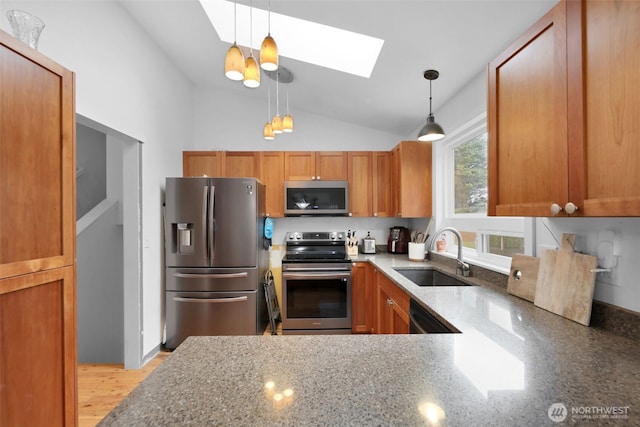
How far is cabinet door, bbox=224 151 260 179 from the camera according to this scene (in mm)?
3385

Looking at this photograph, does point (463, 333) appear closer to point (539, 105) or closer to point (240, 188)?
point (539, 105)

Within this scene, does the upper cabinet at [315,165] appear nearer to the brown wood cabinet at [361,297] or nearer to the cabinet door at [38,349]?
the brown wood cabinet at [361,297]

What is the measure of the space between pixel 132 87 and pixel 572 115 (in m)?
3.04

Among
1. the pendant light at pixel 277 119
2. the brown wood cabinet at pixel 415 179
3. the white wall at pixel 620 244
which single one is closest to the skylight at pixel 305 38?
the pendant light at pixel 277 119

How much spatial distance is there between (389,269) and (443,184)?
115cm

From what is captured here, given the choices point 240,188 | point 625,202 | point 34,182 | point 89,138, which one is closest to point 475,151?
point 625,202

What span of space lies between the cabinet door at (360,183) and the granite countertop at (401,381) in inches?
95.5

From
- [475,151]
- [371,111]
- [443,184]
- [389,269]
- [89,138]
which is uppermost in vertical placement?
[371,111]

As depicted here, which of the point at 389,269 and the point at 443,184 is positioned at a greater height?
the point at 443,184

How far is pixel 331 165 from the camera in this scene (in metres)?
3.42

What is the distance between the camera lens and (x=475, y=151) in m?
2.34

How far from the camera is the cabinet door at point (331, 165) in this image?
3414 mm

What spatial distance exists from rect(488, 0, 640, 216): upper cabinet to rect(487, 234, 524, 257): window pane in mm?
764

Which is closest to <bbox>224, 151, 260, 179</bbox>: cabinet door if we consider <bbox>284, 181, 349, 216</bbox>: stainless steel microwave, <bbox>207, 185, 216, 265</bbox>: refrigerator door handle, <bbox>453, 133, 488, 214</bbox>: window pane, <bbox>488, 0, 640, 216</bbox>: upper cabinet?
<bbox>284, 181, 349, 216</bbox>: stainless steel microwave
